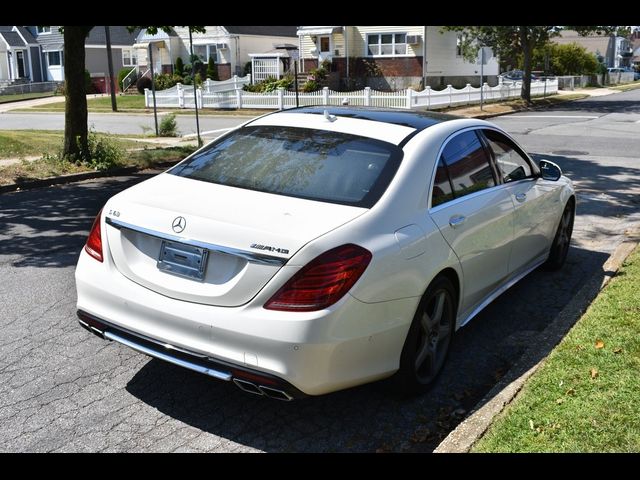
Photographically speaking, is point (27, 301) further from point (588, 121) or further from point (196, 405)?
point (588, 121)

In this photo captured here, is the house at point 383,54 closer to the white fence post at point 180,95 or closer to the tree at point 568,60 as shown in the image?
the white fence post at point 180,95

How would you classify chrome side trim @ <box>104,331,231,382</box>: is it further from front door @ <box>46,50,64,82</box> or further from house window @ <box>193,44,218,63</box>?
front door @ <box>46,50,64,82</box>

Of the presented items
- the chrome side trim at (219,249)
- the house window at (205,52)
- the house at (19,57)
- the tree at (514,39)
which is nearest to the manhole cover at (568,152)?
the chrome side trim at (219,249)

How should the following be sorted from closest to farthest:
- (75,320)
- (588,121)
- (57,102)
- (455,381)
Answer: (455,381) < (75,320) < (588,121) < (57,102)

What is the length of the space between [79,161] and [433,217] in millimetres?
10217

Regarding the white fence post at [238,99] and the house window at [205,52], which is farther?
the house window at [205,52]

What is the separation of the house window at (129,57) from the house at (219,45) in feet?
17.0

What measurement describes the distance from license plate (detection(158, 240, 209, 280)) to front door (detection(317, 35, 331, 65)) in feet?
138

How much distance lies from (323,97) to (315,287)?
29776 millimetres

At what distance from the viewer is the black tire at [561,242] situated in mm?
6809

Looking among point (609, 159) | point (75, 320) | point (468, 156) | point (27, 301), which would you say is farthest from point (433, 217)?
point (609, 159)

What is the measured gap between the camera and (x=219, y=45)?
4966 cm

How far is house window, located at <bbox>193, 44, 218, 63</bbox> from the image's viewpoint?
165 feet

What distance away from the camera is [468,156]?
5.05m
